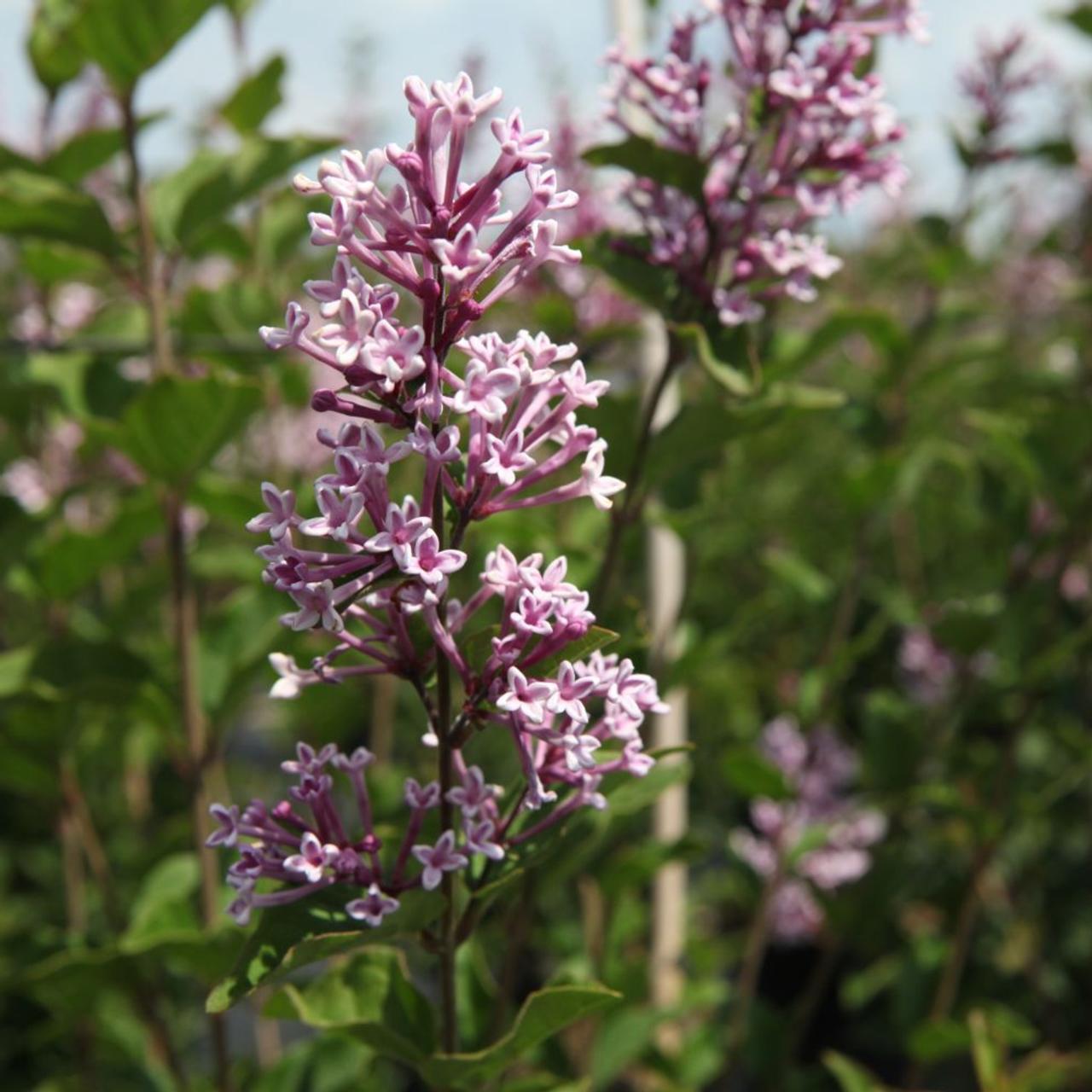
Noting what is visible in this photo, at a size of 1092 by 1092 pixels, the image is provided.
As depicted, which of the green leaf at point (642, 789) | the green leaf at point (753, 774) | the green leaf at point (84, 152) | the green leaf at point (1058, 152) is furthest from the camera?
the green leaf at point (1058, 152)

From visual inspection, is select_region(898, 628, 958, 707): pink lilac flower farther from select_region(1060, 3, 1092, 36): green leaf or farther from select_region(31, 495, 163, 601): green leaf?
select_region(31, 495, 163, 601): green leaf

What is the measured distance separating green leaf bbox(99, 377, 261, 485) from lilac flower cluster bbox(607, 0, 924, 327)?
1.46 feet

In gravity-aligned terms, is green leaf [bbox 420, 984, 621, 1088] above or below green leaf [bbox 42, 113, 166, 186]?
below

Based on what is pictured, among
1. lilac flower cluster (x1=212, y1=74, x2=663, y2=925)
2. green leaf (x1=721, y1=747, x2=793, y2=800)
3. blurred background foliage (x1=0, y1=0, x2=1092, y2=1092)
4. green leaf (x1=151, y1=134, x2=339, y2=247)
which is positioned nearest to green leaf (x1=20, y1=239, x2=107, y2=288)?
blurred background foliage (x1=0, y1=0, x2=1092, y2=1092)

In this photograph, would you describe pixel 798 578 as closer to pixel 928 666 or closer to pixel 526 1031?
pixel 928 666

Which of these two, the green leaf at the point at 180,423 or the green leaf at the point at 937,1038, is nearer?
the green leaf at the point at 180,423

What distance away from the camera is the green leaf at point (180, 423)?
3.76ft

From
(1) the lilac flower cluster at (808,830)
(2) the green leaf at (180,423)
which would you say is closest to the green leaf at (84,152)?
(2) the green leaf at (180,423)

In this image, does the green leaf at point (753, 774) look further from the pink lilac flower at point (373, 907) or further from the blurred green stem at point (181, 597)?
the pink lilac flower at point (373, 907)

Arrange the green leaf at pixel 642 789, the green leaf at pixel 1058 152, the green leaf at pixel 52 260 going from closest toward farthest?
the green leaf at pixel 642 789 → the green leaf at pixel 52 260 → the green leaf at pixel 1058 152

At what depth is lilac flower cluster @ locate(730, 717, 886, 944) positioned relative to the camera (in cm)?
178

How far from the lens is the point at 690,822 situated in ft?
8.87

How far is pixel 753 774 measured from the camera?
64.9 inches

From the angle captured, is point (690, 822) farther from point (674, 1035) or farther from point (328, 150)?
point (328, 150)
